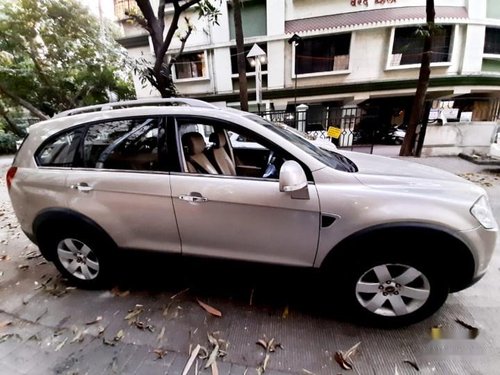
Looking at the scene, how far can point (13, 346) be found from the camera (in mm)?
1910

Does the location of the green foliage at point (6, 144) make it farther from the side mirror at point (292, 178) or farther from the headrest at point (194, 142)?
the side mirror at point (292, 178)

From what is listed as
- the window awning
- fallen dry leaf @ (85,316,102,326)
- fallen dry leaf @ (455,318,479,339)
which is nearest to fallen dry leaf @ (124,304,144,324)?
fallen dry leaf @ (85,316,102,326)

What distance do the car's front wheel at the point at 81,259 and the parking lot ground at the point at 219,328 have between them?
0.13m

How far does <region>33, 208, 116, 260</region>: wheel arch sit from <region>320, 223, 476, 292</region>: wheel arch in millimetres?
1998

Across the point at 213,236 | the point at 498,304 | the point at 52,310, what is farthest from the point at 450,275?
the point at 52,310

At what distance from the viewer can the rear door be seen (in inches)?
77.7

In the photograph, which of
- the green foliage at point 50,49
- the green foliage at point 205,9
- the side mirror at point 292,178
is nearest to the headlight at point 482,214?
the side mirror at point 292,178

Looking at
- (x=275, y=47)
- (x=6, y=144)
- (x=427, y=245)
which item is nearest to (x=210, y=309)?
(x=427, y=245)

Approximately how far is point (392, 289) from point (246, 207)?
1.21m

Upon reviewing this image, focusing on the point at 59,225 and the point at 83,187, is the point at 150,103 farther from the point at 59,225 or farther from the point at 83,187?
the point at 59,225

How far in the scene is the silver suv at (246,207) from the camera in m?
1.65

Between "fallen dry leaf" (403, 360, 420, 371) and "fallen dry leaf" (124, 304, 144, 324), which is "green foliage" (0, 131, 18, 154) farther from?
"fallen dry leaf" (403, 360, 420, 371)

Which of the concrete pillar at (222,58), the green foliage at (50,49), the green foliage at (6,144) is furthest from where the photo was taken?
the green foliage at (6,144)

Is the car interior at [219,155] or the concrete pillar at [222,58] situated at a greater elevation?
the concrete pillar at [222,58]
